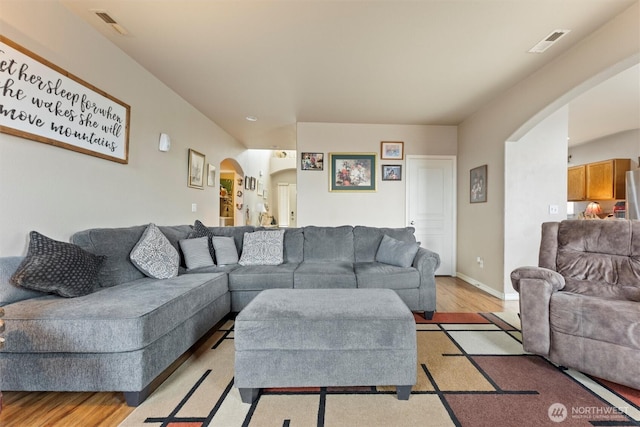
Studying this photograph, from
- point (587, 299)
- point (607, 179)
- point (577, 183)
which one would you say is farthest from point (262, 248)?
point (577, 183)

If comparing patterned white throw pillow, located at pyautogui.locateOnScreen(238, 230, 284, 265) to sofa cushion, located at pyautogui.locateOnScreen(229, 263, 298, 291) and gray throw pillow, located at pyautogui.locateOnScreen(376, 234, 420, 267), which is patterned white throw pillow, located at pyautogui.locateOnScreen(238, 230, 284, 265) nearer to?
sofa cushion, located at pyautogui.locateOnScreen(229, 263, 298, 291)

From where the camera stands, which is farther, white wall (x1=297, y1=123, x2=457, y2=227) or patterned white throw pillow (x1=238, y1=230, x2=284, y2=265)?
white wall (x1=297, y1=123, x2=457, y2=227)

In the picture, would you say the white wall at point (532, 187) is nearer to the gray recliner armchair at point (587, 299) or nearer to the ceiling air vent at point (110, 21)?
the gray recliner armchair at point (587, 299)

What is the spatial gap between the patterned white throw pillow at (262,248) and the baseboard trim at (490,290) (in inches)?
108

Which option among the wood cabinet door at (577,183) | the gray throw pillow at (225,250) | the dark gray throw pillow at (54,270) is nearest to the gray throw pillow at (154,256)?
the dark gray throw pillow at (54,270)

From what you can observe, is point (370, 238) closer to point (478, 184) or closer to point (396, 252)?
point (396, 252)

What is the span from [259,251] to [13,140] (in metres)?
2.08

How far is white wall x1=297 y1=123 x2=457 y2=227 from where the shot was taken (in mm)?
4547

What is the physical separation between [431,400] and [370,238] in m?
1.98

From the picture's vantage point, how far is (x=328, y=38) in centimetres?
233

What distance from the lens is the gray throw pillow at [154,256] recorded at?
7.41ft

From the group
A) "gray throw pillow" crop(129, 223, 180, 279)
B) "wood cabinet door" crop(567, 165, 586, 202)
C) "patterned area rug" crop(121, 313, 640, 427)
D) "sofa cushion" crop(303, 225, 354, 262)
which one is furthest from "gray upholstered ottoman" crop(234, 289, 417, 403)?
"wood cabinet door" crop(567, 165, 586, 202)

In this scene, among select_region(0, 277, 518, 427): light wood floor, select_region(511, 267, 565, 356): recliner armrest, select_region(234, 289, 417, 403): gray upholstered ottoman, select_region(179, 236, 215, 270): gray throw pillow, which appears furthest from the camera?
select_region(179, 236, 215, 270): gray throw pillow

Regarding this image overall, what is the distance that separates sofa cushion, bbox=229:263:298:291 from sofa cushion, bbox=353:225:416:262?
959 mm
